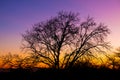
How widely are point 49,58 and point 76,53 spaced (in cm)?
389

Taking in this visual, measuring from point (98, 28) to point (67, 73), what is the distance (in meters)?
26.9

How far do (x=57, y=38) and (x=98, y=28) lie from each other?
609 centimetres

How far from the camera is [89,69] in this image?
40.8 feet

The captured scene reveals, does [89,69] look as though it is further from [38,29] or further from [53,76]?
[38,29]

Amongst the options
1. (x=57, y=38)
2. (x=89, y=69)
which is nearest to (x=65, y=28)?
(x=57, y=38)

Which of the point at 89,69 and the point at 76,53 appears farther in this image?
the point at 76,53

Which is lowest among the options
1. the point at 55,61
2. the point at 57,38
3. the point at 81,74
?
the point at 81,74

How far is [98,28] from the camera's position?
126 feet

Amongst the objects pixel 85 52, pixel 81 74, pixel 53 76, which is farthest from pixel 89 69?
pixel 85 52

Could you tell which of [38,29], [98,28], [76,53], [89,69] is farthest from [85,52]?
[89,69]

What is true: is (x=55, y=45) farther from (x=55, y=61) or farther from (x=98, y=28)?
(x=98, y=28)

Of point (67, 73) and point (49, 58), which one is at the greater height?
point (49, 58)

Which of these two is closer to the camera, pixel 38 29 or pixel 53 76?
pixel 53 76

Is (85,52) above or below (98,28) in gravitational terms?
below
